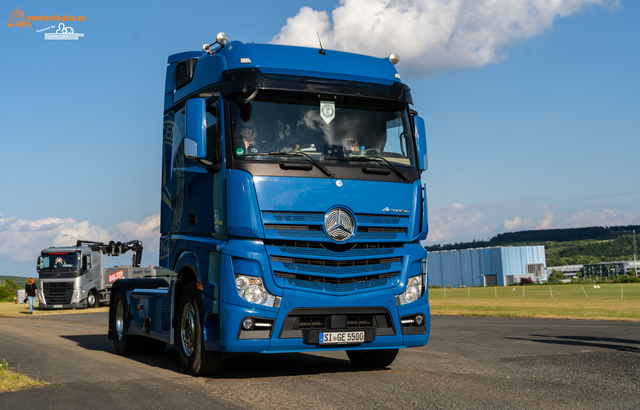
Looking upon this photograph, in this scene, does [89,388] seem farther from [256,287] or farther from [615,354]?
[615,354]

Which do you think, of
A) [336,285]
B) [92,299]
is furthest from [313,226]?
[92,299]

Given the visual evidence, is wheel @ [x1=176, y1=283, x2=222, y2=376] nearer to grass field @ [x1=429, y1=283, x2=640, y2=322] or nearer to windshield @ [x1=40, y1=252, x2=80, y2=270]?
grass field @ [x1=429, y1=283, x2=640, y2=322]

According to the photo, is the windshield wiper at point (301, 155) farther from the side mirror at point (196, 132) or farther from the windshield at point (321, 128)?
the side mirror at point (196, 132)

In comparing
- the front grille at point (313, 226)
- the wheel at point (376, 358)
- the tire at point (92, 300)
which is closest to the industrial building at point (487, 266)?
the tire at point (92, 300)

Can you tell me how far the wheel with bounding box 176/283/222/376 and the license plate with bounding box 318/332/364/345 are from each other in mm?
1374

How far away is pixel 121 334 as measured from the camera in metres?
11.7

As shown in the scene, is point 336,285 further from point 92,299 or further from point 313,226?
point 92,299

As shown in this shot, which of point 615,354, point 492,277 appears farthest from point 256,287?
point 492,277

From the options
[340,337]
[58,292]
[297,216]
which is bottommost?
[340,337]

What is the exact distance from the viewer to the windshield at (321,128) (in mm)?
7668

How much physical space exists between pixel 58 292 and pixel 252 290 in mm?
30517

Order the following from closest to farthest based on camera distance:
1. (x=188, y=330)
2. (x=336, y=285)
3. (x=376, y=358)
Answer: (x=336, y=285) → (x=188, y=330) → (x=376, y=358)

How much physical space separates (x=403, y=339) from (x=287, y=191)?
2402 mm

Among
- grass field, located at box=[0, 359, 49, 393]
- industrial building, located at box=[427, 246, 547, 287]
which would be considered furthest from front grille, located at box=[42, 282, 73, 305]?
industrial building, located at box=[427, 246, 547, 287]
